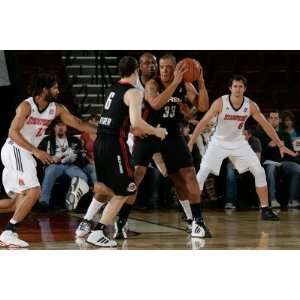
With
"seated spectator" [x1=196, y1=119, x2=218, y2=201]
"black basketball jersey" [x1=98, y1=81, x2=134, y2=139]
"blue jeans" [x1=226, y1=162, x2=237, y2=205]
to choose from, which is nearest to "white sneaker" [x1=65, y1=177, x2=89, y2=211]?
"seated spectator" [x1=196, y1=119, x2=218, y2=201]

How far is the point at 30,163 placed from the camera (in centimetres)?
748

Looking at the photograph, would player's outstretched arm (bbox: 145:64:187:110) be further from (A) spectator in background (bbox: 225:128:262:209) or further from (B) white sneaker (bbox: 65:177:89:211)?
(A) spectator in background (bbox: 225:128:262:209)

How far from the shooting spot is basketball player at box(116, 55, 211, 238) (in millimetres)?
7871

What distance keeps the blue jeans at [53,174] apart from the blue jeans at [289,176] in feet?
8.33

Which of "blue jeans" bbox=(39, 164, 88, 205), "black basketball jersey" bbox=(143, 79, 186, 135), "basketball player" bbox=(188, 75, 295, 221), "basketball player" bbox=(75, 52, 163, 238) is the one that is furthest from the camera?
"blue jeans" bbox=(39, 164, 88, 205)

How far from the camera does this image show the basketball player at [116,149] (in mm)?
7262

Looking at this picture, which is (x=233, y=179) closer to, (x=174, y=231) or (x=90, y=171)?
(x=90, y=171)

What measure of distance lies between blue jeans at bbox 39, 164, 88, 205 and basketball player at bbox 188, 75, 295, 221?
219cm

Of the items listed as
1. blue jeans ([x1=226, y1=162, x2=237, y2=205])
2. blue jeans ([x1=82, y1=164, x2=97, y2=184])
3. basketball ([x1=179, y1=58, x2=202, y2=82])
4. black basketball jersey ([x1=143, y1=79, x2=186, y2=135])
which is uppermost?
basketball ([x1=179, y1=58, x2=202, y2=82])

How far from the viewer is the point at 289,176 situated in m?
11.6

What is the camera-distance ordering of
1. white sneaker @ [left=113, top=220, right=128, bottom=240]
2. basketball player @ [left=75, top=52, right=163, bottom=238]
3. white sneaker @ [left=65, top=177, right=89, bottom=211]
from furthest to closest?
1. white sneaker @ [left=65, top=177, right=89, bottom=211]
2. white sneaker @ [left=113, top=220, right=128, bottom=240]
3. basketball player @ [left=75, top=52, right=163, bottom=238]

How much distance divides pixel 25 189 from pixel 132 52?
752 centimetres

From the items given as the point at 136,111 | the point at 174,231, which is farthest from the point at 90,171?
the point at 136,111

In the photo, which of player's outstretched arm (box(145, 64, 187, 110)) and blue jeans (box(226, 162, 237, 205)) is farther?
blue jeans (box(226, 162, 237, 205))
